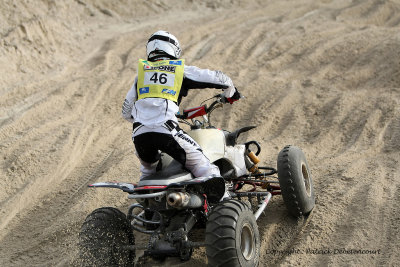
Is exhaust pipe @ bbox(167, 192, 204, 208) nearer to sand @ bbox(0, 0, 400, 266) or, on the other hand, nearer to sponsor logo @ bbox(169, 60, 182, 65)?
sand @ bbox(0, 0, 400, 266)

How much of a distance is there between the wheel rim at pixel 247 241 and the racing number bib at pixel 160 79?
134 centimetres

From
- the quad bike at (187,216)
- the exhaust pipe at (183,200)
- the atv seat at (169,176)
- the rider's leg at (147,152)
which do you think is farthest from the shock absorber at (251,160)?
the exhaust pipe at (183,200)

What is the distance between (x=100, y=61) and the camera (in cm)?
1086

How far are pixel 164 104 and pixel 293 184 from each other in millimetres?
1728

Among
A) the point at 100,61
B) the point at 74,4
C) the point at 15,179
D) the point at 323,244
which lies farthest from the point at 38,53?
the point at 323,244

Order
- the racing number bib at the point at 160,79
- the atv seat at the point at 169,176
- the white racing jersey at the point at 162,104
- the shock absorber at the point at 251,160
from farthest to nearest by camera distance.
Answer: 1. the shock absorber at the point at 251,160
2. the racing number bib at the point at 160,79
3. the white racing jersey at the point at 162,104
4. the atv seat at the point at 169,176

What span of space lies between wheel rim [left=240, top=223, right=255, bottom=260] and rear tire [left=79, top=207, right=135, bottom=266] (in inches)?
43.3

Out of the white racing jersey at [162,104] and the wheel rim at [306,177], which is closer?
the white racing jersey at [162,104]

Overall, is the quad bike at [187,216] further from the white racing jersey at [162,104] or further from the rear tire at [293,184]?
the white racing jersey at [162,104]

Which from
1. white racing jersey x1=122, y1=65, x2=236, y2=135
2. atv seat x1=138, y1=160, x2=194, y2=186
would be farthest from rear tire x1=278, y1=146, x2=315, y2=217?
atv seat x1=138, y1=160, x2=194, y2=186

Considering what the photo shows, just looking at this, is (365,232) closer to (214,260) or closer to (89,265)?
(214,260)

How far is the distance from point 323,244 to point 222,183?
127 centimetres

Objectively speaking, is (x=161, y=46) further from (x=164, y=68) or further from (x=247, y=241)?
(x=247, y=241)

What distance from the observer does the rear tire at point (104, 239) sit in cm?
452
